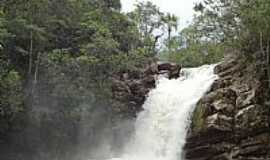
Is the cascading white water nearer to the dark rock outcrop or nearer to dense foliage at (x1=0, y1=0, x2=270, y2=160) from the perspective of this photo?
the dark rock outcrop

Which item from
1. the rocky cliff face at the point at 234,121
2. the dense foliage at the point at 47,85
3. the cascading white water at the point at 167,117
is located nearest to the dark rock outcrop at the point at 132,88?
the cascading white water at the point at 167,117

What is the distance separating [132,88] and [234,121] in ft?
25.9

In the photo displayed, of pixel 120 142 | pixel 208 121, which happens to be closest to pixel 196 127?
pixel 208 121

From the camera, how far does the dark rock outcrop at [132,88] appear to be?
22.5m

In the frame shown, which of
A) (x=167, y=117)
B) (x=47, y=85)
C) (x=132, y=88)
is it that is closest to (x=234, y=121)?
(x=167, y=117)

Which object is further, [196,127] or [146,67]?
[146,67]

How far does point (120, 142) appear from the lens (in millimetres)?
22203

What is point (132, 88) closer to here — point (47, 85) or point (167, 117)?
point (167, 117)

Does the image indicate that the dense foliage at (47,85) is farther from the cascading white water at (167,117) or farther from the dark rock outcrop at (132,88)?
the cascading white water at (167,117)

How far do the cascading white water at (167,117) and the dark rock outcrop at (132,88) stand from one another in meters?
0.42

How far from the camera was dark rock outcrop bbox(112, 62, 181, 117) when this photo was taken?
2253 centimetres

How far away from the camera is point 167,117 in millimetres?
21016

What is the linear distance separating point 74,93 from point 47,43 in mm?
4105

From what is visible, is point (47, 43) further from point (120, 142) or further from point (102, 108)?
point (120, 142)
